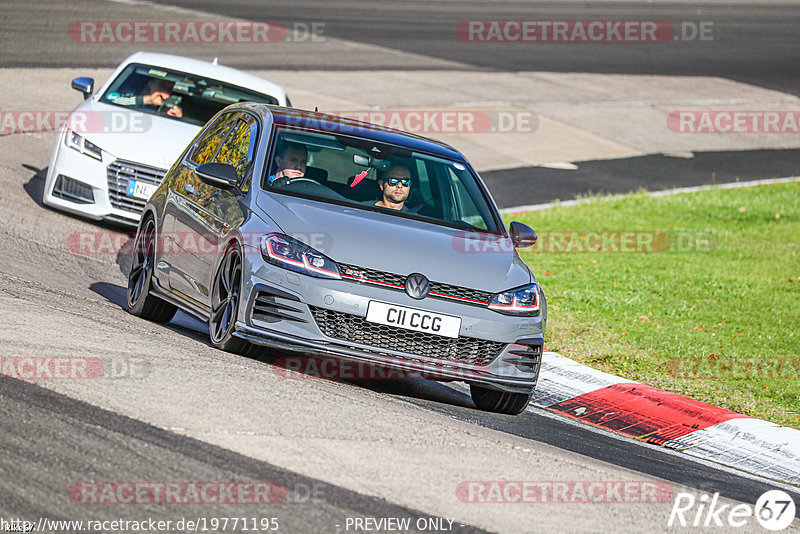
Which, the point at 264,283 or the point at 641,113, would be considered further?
the point at 641,113

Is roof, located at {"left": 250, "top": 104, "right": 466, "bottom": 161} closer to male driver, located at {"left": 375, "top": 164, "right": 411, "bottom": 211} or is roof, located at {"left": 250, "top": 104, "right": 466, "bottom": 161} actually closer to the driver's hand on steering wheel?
male driver, located at {"left": 375, "top": 164, "right": 411, "bottom": 211}

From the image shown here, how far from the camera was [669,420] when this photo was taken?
866 cm

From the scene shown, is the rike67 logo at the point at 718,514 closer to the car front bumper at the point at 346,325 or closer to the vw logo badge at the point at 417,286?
the car front bumper at the point at 346,325

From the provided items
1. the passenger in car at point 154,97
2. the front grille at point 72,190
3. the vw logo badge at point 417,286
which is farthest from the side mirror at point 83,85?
the vw logo badge at point 417,286

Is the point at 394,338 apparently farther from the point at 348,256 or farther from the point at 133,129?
the point at 133,129

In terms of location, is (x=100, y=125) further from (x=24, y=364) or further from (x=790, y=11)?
(x=790, y=11)

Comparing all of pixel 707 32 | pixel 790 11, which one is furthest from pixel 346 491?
pixel 790 11

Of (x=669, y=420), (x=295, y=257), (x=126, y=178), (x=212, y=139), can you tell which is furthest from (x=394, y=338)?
(x=126, y=178)

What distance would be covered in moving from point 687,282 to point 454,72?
47.6ft

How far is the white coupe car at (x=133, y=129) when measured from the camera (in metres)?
12.1

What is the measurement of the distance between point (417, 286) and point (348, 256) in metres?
0.44

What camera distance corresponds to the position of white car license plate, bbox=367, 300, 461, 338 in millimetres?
7211

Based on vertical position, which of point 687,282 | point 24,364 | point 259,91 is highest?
point 259,91

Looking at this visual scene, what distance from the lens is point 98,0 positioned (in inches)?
1150
